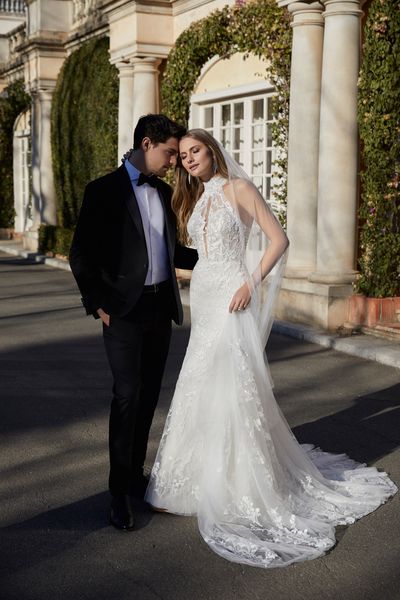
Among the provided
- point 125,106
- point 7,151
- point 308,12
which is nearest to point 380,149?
point 308,12

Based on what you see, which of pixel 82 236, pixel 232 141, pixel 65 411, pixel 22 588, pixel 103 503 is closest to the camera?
pixel 22 588

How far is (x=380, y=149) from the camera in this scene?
31.3ft

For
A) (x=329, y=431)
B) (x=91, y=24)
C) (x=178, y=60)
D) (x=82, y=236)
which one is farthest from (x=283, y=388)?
(x=91, y=24)

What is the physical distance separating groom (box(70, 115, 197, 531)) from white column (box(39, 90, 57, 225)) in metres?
16.4

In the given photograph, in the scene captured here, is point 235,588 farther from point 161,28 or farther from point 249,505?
point 161,28

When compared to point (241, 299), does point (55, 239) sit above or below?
below

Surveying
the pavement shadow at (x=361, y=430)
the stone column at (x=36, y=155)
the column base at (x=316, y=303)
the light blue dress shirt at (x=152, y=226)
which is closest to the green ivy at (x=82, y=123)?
the stone column at (x=36, y=155)

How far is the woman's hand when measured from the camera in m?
4.57

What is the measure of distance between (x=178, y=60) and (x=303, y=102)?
447 cm

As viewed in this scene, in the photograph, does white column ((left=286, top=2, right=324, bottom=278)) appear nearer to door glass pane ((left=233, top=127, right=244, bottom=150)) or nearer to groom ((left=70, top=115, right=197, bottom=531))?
door glass pane ((left=233, top=127, right=244, bottom=150))

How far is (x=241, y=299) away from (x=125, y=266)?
60cm

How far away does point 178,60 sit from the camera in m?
14.3

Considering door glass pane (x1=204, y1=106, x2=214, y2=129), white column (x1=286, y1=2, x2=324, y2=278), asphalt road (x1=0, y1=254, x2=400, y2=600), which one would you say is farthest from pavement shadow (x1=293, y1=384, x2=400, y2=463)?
door glass pane (x1=204, y1=106, x2=214, y2=129)

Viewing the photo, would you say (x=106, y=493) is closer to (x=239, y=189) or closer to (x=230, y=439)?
(x=230, y=439)
